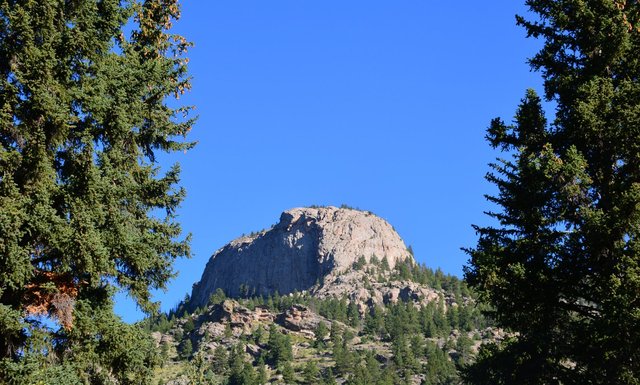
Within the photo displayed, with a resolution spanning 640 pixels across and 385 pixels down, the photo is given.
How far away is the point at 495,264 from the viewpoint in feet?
43.5

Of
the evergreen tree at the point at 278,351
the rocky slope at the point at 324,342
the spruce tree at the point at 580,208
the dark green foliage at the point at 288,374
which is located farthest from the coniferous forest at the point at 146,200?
the evergreen tree at the point at 278,351

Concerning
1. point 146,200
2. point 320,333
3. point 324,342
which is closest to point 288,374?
point 324,342

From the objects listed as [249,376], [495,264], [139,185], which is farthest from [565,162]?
[249,376]

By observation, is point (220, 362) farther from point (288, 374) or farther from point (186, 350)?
point (186, 350)

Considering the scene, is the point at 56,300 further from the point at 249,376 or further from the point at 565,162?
the point at 249,376

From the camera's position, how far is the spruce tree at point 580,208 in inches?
469

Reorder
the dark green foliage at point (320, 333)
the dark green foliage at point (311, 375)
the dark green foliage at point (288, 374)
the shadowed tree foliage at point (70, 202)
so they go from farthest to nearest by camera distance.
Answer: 1. the dark green foliage at point (320, 333)
2. the dark green foliage at point (288, 374)
3. the dark green foliage at point (311, 375)
4. the shadowed tree foliage at point (70, 202)

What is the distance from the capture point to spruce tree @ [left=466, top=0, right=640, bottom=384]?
39.1ft

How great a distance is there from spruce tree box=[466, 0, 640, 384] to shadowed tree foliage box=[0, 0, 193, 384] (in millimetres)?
7332

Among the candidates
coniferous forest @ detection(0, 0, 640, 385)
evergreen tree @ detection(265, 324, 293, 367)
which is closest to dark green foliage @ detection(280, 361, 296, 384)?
evergreen tree @ detection(265, 324, 293, 367)

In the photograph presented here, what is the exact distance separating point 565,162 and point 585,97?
5.20ft

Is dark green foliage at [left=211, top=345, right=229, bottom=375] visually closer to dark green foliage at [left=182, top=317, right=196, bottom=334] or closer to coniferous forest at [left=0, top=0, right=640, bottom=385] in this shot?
dark green foliage at [left=182, top=317, right=196, bottom=334]

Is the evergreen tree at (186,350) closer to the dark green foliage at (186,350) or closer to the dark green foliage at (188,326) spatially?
the dark green foliage at (186,350)

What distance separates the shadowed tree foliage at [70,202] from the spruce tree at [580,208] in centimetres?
733
